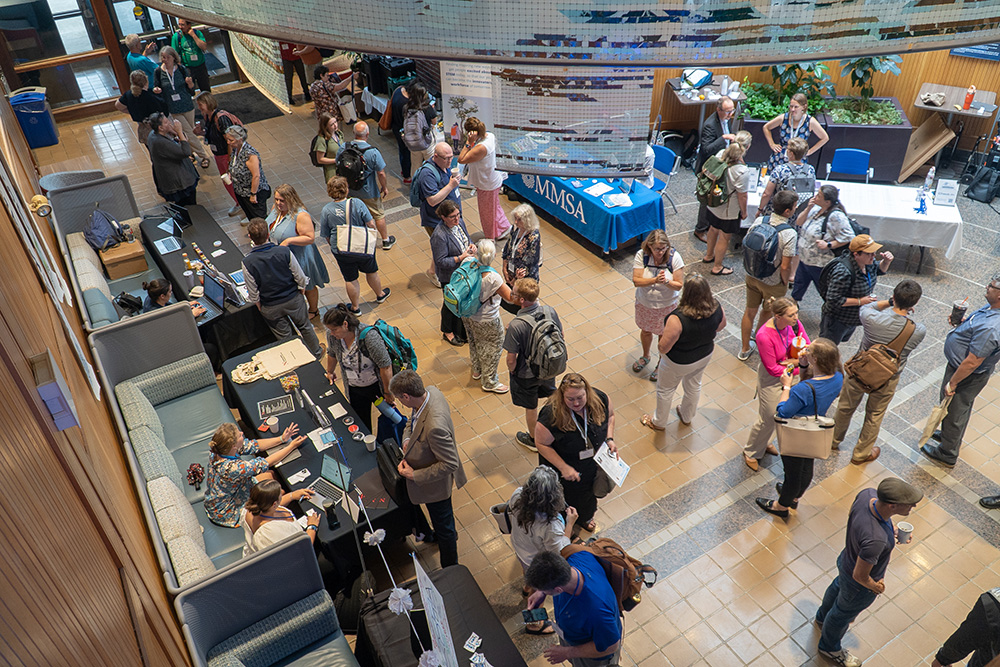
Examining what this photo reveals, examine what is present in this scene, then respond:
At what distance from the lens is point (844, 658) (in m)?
4.78

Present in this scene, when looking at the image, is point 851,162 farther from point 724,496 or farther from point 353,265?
point 353,265

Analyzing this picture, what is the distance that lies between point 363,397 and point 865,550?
3.75 metres

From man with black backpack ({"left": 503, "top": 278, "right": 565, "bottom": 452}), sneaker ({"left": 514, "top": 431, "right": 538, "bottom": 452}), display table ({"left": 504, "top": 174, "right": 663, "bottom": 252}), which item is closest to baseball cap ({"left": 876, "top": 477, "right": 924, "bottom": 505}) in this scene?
man with black backpack ({"left": 503, "top": 278, "right": 565, "bottom": 452})

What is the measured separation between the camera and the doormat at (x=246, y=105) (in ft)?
42.5

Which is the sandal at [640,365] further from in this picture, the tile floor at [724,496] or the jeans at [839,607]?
the jeans at [839,607]

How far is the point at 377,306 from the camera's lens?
325 inches

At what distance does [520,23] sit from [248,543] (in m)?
4.61

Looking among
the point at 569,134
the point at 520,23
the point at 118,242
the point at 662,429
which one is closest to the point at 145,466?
the point at 118,242

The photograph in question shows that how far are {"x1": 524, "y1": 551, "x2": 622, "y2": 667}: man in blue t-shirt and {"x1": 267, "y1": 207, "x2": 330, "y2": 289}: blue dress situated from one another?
4557mm

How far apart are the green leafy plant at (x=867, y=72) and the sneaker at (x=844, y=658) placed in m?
7.94

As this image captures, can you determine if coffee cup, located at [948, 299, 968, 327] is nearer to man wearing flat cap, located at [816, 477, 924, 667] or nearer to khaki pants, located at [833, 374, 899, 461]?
khaki pants, located at [833, 374, 899, 461]

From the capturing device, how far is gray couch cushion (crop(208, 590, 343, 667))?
14.6 feet

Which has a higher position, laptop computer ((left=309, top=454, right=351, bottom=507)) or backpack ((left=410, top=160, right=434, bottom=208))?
backpack ((left=410, top=160, right=434, bottom=208))

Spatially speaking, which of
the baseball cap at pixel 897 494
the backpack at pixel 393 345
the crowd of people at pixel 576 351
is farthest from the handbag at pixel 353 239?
the baseball cap at pixel 897 494
